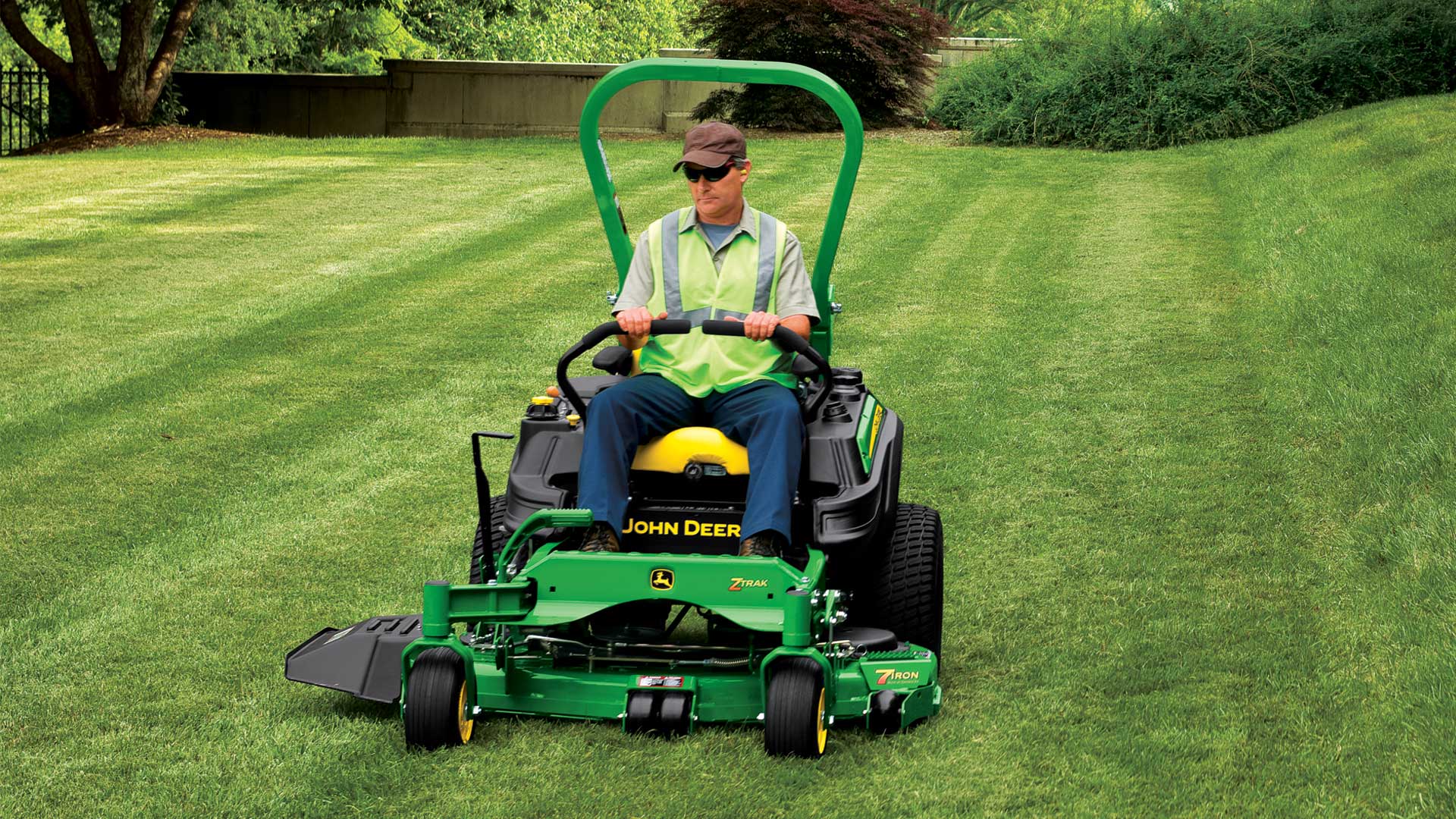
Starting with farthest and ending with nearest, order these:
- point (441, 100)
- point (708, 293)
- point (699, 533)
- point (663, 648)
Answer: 1. point (441, 100)
2. point (708, 293)
3. point (699, 533)
4. point (663, 648)

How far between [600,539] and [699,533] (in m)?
0.30

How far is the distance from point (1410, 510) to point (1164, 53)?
14.0 m

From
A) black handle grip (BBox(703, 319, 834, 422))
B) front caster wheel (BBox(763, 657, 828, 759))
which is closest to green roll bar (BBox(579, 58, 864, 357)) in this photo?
black handle grip (BBox(703, 319, 834, 422))

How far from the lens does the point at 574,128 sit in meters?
24.3

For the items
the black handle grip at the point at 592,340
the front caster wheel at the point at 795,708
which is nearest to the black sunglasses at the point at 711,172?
the black handle grip at the point at 592,340

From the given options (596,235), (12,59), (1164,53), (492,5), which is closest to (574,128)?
(492,5)

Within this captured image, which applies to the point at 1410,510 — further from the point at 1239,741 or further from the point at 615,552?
the point at 615,552

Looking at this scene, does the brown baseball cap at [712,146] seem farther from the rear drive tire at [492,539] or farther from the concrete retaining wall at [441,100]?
the concrete retaining wall at [441,100]

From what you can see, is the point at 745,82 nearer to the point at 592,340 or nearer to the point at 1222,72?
the point at 592,340

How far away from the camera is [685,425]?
4.92 meters

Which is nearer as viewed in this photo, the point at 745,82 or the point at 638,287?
the point at 638,287

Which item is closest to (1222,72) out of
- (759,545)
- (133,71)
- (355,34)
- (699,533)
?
(133,71)

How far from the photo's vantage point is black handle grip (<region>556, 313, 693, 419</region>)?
475 cm

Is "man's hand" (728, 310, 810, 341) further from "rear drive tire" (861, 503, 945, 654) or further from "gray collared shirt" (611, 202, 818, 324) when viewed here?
"rear drive tire" (861, 503, 945, 654)
